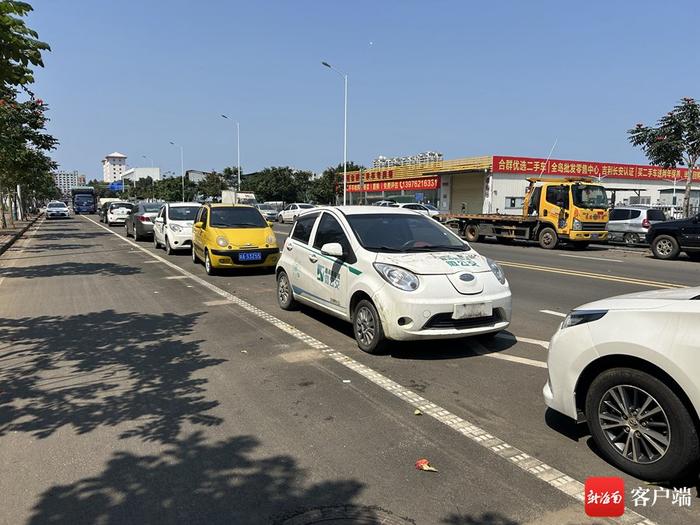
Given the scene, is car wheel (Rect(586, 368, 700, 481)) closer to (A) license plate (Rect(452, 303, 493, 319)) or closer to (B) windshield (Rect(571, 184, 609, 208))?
(A) license plate (Rect(452, 303, 493, 319))

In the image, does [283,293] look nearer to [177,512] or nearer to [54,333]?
[54,333]

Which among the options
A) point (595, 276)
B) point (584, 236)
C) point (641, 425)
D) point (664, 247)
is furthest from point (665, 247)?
point (641, 425)

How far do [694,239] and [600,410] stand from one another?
50.4ft

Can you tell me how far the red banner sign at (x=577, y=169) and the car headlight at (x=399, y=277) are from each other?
112 feet

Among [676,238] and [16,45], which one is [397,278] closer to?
[16,45]

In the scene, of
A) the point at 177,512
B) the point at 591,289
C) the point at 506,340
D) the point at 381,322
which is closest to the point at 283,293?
the point at 381,322

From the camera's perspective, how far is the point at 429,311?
17.4ft

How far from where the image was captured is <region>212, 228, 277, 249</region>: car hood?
11875mm

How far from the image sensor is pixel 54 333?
6.80m

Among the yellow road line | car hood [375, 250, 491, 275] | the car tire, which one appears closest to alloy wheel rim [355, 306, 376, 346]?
car hood [375, 250, 491, 275]

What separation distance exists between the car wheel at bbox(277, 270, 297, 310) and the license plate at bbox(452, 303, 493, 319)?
10.4 ft


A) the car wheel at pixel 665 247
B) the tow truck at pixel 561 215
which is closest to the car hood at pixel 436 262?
the car wheel at pixel 665 247

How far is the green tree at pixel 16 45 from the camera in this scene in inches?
256

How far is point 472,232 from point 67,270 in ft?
53.5
